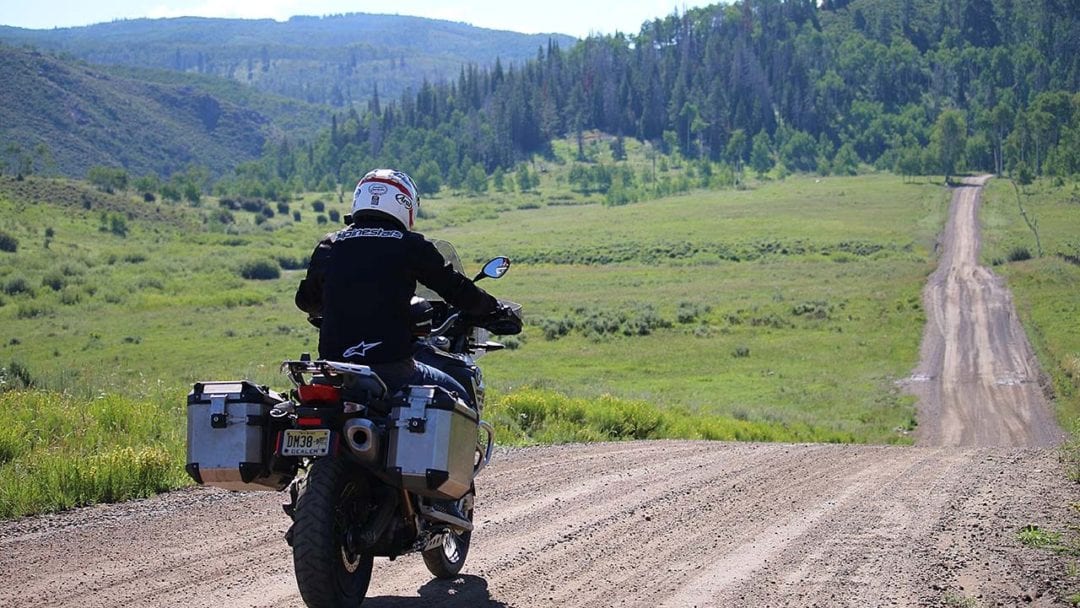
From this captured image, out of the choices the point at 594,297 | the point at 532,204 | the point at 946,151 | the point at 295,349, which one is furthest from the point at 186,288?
the point at 946,151

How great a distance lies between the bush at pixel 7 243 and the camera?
79688 mm

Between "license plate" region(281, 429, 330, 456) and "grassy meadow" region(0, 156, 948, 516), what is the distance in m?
3.82

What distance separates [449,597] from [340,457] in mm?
1297

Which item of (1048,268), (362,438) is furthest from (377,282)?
(1048,268)

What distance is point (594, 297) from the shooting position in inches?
2539

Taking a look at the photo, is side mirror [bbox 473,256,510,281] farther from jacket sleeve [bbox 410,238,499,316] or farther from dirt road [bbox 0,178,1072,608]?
dirt road [bbox 0,178,1072,608]

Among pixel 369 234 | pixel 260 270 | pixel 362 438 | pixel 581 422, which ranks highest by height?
pixel 369 234

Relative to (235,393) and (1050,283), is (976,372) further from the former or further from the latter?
(235,393)

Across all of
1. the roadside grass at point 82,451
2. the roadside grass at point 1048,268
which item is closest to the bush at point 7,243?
the roadside grass at point 1048,268

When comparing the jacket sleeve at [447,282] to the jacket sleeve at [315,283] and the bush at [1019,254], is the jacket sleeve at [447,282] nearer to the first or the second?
the jacket sleeve at [315,283]

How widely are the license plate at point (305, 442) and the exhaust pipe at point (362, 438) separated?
9cm

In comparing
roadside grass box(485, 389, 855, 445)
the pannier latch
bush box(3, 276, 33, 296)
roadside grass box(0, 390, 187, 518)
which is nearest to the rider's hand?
the pannier latch

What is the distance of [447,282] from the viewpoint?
6.14 m

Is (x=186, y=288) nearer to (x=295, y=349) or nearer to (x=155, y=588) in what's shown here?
(x=295, y=349)
